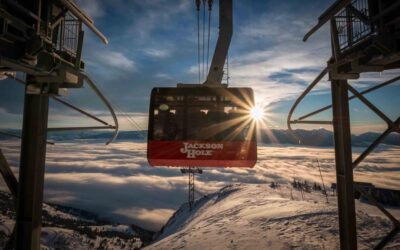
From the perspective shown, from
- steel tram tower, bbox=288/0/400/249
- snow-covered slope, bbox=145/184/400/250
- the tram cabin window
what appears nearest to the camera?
steel tram tower, bbox=288/0/400/249

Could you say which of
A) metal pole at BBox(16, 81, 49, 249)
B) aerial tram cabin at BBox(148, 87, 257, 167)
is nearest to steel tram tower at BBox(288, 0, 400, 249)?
aerial tram cabin at BBox(148, 87, 257, 167)

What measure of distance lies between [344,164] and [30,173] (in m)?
7.94

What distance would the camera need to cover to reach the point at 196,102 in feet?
34.0

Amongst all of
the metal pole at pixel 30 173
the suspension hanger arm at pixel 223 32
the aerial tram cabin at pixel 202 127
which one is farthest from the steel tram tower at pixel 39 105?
the suspension hanger arm at pixel 223 32

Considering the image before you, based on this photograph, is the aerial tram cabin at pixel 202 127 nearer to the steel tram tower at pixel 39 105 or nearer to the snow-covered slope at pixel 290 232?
the steel tram tower at pixel 39 105

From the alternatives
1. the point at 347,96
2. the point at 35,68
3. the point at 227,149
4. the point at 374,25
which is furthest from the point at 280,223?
the point at 35,68

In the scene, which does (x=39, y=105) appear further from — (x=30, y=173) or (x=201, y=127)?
(x=201, y=127)

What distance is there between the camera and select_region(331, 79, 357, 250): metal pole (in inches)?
272

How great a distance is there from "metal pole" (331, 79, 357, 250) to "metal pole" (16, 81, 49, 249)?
25.0ft

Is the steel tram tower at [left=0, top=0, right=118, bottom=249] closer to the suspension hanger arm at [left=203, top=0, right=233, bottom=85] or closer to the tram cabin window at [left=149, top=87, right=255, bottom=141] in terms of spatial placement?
the tram cabin window at [left=149, top=87, right=255, bottom=141]

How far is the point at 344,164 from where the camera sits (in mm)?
6922

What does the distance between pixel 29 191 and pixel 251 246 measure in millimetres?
16740

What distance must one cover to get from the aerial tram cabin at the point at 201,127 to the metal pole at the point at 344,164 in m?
3.30

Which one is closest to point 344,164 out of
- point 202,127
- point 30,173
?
point 202,127
